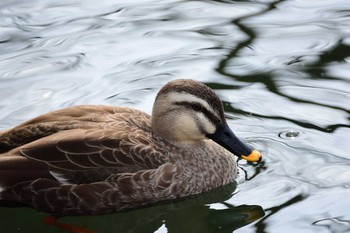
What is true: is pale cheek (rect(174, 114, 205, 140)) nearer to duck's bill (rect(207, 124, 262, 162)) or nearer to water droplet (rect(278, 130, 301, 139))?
duck's bill (rect(207, 124, 262, 162))

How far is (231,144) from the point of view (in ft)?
25.9

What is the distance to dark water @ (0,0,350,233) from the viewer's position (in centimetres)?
764

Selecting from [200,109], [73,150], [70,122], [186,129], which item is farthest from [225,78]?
[73,150]

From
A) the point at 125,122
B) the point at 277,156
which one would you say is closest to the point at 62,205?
the point at 125,122

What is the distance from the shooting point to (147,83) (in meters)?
9.87

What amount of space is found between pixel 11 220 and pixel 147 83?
2.72 meters

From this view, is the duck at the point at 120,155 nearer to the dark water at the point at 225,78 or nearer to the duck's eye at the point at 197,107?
the duck's eye at the point at 197,107

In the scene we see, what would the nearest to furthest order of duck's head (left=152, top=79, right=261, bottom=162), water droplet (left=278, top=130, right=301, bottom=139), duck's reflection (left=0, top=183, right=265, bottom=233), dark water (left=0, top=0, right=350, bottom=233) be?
duck's reflection (left=0, top=183, right=265, bottom=233) → dark water (left=0, top=0, right=350, bottom=233) → duck's head (left=152, top=79, right=261, bottom=162) → water droplet (left=278, top=130, right=301, bottom=139)

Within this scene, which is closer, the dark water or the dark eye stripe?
the dark water

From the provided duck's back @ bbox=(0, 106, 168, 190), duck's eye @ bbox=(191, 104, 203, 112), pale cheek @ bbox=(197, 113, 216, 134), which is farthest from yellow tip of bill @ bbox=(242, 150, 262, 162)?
duck's back @ bbox=(0, 106, 168, 190)

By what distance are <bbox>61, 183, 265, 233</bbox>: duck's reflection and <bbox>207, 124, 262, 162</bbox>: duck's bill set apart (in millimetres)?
433

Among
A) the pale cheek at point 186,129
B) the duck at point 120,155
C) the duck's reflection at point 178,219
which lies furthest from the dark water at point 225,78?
the pale cheek at point 186,129

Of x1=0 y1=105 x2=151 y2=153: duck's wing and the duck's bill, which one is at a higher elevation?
x1=0 y1=105 x2=151 y2=153: duck's wing

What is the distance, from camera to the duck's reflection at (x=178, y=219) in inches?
295
